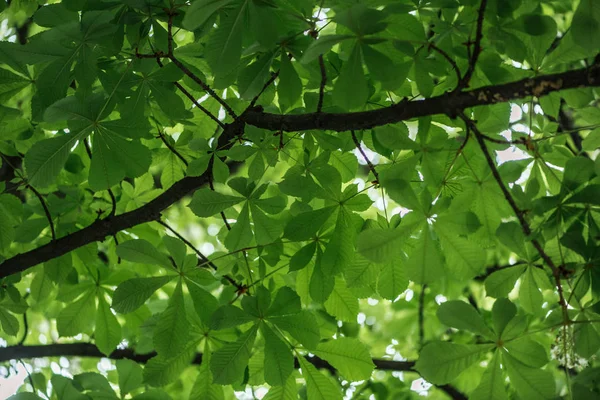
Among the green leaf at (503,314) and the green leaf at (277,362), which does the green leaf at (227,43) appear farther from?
the green leaf at (503,314)

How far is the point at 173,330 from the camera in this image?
4.97 feet

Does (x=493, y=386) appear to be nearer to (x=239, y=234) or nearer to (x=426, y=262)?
(x=426, y=262)

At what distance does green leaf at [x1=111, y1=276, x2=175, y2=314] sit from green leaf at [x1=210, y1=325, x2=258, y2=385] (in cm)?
22

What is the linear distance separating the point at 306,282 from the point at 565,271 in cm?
70

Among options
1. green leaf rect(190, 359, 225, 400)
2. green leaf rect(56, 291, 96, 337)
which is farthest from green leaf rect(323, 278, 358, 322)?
green leaf rect(56, 291, 96, 337)

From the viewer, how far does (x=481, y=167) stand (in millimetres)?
1493

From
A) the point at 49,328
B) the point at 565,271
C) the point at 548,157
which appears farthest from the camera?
the point at 49,328

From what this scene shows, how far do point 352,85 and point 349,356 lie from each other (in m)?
0.79

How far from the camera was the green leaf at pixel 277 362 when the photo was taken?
4.81ft

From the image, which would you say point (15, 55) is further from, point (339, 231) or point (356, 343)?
point (356, 343)

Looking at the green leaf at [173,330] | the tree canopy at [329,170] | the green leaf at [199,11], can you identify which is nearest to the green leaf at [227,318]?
the tree canopy at [329,170]

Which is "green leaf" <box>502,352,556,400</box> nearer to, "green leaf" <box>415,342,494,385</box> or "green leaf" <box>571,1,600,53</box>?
"green leaf" <box>415,342,494,385</box>

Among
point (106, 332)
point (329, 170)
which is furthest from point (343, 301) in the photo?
point (106, 332)

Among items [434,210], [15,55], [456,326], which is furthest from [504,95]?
[15,55]
